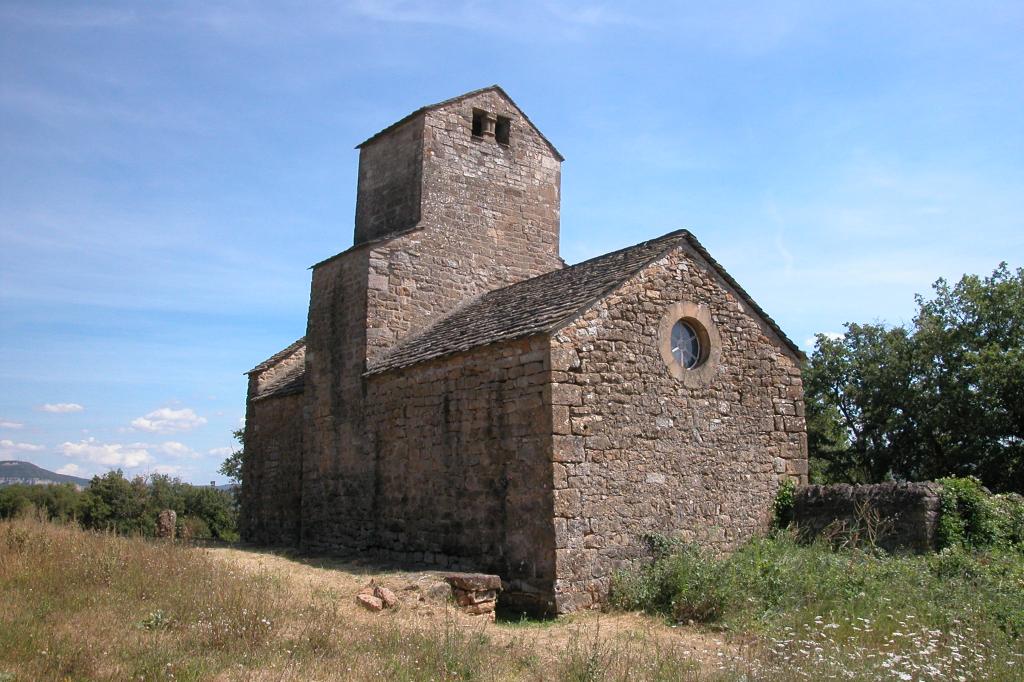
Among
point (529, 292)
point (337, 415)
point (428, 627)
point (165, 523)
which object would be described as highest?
point (529, 292)

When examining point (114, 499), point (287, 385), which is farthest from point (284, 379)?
point (114, 499)

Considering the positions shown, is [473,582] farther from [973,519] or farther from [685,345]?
[973,519]

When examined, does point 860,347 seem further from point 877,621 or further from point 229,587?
point 229,587

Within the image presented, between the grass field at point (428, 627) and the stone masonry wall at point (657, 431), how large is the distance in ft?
2.61

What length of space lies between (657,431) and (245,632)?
621cm

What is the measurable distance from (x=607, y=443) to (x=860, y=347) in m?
17.5

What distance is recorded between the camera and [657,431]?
446 inches

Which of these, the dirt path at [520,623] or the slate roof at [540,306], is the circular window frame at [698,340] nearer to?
the slate roof at [540,306]

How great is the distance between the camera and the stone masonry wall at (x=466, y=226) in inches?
591

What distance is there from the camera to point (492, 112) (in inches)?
672

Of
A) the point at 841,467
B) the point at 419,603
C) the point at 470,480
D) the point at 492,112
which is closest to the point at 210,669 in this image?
the point at 419,603

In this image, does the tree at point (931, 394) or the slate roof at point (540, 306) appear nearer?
the slate roof at point (540, 306)

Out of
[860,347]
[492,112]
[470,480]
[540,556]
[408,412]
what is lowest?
[540,556]

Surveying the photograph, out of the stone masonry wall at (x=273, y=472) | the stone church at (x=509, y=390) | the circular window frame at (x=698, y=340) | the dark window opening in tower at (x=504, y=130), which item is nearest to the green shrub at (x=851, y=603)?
the stone church at (x=509, y=390)
